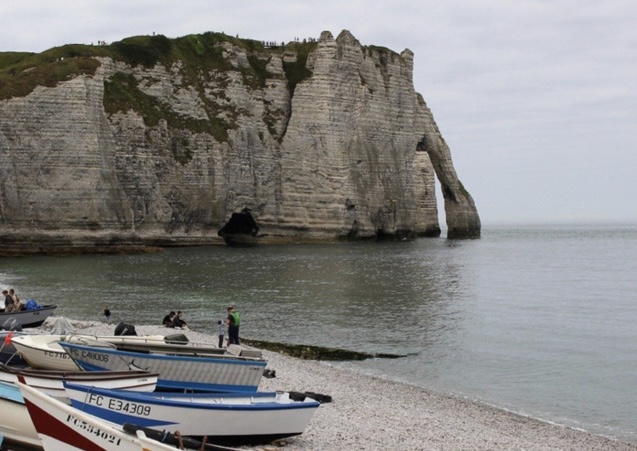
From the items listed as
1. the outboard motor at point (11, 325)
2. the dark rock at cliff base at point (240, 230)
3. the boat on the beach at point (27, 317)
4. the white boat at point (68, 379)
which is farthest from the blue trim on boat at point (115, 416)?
the dark rock at cliff base at point (240, 230)

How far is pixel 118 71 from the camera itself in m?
101

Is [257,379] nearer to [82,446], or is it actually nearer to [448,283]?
[82,446]

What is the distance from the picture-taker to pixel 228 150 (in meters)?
103

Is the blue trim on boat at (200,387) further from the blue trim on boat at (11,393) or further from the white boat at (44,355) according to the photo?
the blue trim on boat at (11,393)

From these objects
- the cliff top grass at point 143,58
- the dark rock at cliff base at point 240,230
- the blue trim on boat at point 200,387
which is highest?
the cliff top grass at point 143,58

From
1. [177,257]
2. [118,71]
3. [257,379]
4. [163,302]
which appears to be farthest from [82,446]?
[118,71]

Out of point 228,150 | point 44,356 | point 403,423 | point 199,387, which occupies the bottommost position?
point 403,423

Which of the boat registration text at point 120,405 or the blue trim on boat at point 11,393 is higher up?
the blue trim on boat at point 11,393

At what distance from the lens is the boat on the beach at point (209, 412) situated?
16.7 meters

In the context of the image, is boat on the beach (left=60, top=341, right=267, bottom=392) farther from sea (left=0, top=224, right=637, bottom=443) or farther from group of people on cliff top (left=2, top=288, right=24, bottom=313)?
group of people on cliff top (left=2, top=288, right=24, bottom=313)

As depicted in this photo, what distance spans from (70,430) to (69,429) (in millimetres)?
27

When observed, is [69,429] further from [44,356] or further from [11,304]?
[11,304]

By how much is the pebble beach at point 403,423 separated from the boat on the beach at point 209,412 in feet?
1.70

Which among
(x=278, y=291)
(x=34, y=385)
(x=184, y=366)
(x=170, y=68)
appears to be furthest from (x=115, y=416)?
(x=170, y=68)
